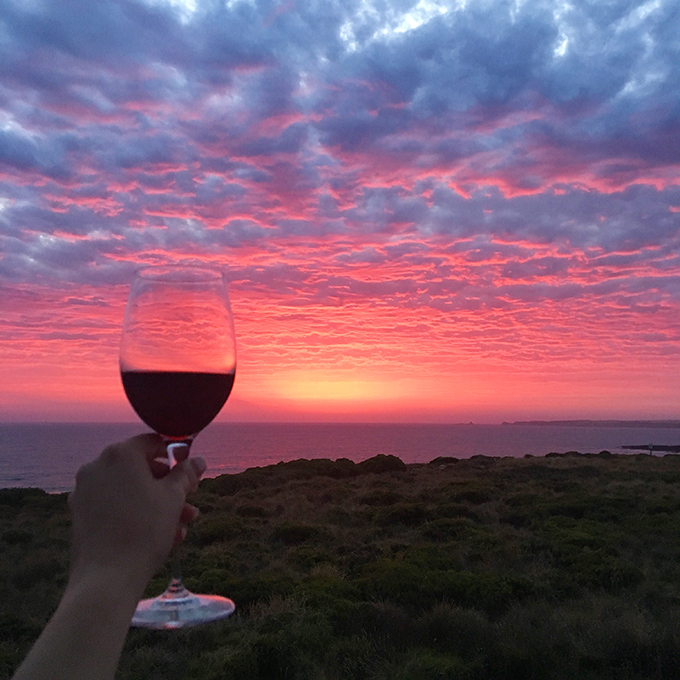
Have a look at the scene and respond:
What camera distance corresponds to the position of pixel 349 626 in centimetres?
605

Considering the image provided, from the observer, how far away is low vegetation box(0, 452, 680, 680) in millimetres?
5223

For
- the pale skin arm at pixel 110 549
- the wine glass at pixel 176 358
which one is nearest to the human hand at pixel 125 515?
the pale skin arm at pixel 110 549

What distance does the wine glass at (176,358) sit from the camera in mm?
1429

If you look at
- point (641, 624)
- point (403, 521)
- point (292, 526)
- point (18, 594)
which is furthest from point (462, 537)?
point (18, 594)

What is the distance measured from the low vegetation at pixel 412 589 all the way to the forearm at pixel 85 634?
171 inches

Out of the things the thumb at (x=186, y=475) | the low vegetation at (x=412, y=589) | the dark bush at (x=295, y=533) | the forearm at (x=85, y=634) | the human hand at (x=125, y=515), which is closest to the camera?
the forearm at (x=85, y=634)

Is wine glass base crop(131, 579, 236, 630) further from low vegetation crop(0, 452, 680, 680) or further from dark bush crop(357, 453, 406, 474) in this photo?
dark bush crop(357, 453, 406, 474)

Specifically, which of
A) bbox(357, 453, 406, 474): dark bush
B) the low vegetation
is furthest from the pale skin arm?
bbox(357, 453, 406, 474): dark bush

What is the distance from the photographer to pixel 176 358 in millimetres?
1426

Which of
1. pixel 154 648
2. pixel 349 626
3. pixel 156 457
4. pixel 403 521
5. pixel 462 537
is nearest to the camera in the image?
pixel 156 457

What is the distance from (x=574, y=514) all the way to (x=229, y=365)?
1343 cm

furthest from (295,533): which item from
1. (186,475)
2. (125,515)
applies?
(125,515)

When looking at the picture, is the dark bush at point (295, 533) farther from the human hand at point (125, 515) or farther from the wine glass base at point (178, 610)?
the human hand at point (125, 515)

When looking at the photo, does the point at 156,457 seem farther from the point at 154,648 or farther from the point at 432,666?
the point at 154,648
